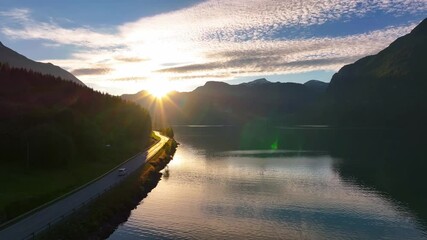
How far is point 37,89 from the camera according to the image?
11919 centimetres

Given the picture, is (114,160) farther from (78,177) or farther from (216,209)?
(216,209)

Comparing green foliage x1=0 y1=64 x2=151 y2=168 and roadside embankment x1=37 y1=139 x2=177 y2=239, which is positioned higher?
green foliage x1=0 y1=64 x2=151 y2=168

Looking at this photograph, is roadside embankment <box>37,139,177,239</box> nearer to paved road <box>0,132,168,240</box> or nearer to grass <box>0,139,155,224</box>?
paved road <box>0,132,168,240</box>

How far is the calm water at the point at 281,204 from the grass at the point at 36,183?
35.6ft

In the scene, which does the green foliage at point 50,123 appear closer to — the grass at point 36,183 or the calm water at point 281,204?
the grass at point 36,183

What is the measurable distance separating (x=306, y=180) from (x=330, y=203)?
2185 cm

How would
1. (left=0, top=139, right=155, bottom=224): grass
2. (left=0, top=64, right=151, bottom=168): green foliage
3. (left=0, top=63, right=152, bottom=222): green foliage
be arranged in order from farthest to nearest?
(left=0, top=64, right=151, bottom=168): green foliage → (left=0, top=63, right=152, bottom=222): green foliage → (left=0, top=139, right=155, bottom=224): grass

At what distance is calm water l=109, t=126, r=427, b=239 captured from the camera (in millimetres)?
50219

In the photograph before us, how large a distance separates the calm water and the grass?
35.6ft

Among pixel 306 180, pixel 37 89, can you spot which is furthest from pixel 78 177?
pixel 37 89

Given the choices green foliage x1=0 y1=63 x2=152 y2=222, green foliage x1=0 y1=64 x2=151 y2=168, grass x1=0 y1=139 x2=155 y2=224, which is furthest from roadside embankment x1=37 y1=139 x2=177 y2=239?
green foliage x1=0 y1=64 x2=151 y2=168

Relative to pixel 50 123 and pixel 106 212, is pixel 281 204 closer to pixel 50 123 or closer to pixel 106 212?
pixel 106 212

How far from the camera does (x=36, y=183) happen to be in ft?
199

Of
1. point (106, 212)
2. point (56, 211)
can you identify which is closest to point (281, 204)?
point (106, 212)
